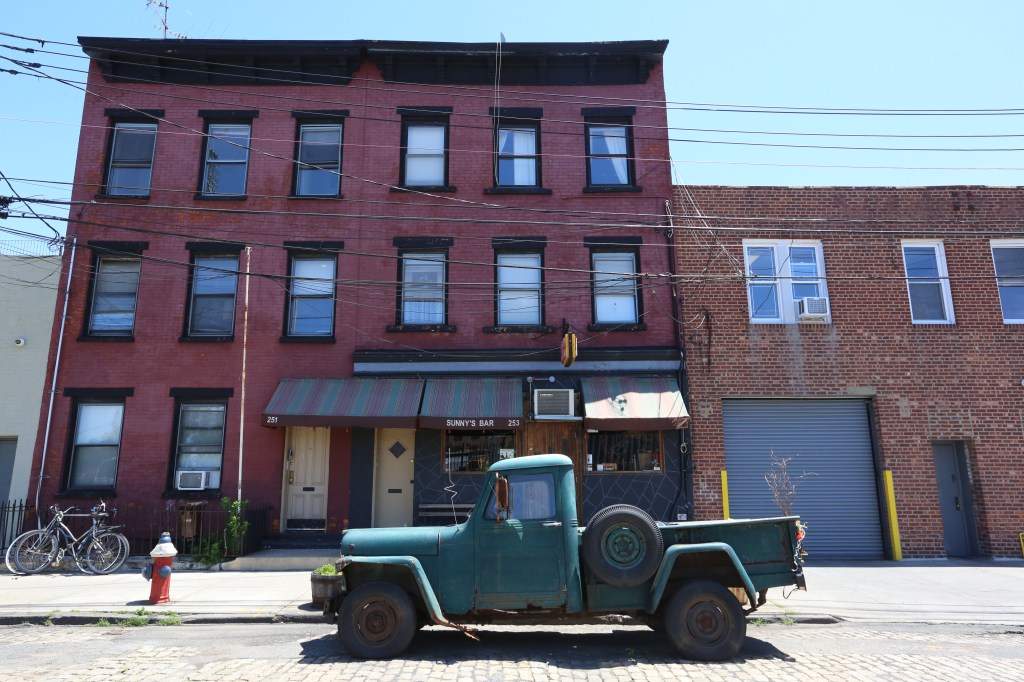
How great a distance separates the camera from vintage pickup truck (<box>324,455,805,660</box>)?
672 centimetres

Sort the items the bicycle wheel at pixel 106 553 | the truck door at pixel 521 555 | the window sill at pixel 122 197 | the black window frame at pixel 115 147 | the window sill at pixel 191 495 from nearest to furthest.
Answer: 1. the truck door at pixel 521 555
2. the bicycle wheel at pixel 106 553
3. the window sill at pixel 191 495
4. the window sill at pixel 122 197
5. the black window frame at pixel 115 147

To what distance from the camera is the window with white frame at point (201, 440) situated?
1392cm

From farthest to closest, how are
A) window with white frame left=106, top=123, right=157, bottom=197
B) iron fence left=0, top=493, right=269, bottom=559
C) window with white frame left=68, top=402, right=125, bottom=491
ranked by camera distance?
window with white frame left=106, top=123, right=157, bottom=197 → window with white frame left=68, top=402, right=125, bottom=491 → iron fence left=0, top=493, right=269, bottom=559

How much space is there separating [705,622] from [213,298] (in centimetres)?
1245

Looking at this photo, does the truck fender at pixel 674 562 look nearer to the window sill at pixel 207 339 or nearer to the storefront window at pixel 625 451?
the storefront window at pixel 625 451

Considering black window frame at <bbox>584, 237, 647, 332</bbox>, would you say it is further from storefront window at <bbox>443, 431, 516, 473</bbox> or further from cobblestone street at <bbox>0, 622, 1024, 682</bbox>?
cobblestone street at <bbox>0, 622, 1024, 682</bbox>

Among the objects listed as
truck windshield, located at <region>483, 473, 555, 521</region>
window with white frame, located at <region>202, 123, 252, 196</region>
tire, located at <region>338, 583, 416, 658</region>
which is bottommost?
tire, located at <region>338, 583, 416, 658</region>

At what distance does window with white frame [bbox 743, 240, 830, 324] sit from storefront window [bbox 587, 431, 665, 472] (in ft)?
11.7

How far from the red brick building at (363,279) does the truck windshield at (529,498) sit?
575 centimetres

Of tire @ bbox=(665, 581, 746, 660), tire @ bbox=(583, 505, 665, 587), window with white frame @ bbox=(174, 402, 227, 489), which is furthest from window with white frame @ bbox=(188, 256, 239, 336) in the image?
tire @ bbox=(665, 581, 746, 660)

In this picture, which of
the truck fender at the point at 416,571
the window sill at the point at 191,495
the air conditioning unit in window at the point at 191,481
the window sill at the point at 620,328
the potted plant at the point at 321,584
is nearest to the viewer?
the truck fender at the point at 416,571

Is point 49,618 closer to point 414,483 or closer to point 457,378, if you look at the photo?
point 414,483

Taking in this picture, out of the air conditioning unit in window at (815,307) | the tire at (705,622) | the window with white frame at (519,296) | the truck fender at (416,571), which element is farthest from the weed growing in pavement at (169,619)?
the air conditioning unit in window at (815,307)

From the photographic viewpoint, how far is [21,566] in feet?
39.4
